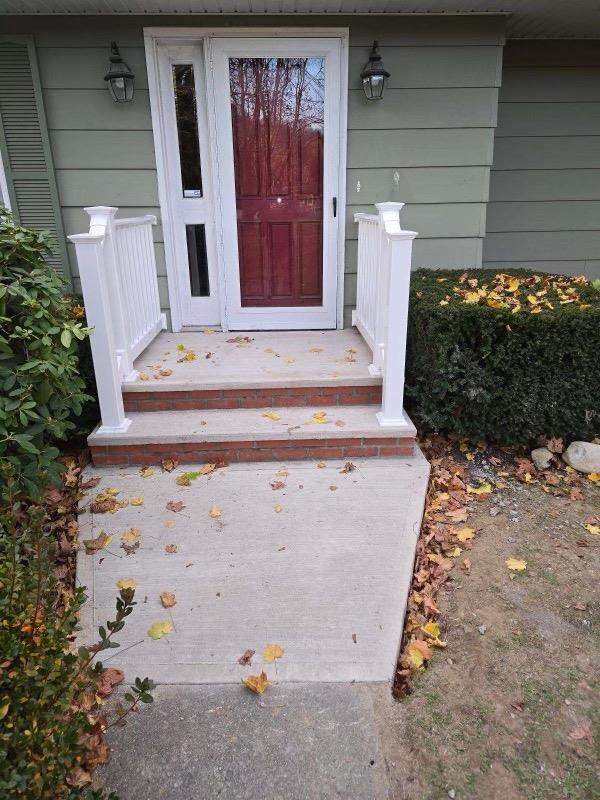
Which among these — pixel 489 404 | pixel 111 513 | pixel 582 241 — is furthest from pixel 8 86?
pixel 582 241

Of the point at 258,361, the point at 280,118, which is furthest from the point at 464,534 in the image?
the point at 280,118

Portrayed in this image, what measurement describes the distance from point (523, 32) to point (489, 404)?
3377 millimetres

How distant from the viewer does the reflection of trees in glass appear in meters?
4.16

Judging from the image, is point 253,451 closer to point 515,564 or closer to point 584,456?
point 515,564

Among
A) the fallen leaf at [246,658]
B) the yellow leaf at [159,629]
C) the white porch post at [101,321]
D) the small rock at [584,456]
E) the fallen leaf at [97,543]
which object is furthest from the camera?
the small rock at [584,456]

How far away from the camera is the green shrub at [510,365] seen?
3.11 meters

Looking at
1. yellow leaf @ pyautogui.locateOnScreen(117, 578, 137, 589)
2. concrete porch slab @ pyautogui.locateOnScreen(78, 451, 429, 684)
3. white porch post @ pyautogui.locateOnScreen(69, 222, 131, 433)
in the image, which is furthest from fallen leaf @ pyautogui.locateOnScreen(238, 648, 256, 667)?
white porch post @ pyautogui.locateOnScreen(69, 222, 131, 433)

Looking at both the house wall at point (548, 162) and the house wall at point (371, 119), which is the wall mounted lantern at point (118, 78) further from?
the house wall at point (548, 162)

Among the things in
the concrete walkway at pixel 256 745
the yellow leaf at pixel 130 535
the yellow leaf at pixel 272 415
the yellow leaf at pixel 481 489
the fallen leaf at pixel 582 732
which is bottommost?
the yellow leaf at pixel 481 489

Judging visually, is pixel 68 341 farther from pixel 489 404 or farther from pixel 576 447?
pixel 576 447

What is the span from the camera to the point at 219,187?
4309 millimetres

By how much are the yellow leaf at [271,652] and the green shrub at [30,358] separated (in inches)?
47.7

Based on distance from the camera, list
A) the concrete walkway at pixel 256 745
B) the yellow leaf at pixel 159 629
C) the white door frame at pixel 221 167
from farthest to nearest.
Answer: the white door frame at pixel 221 167, the yellow leaf at pixel 159 629, the concrete walkway at pixel 256 745

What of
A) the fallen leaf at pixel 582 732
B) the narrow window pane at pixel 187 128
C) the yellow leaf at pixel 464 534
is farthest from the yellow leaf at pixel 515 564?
the narrow window pane at pixel 187 128
